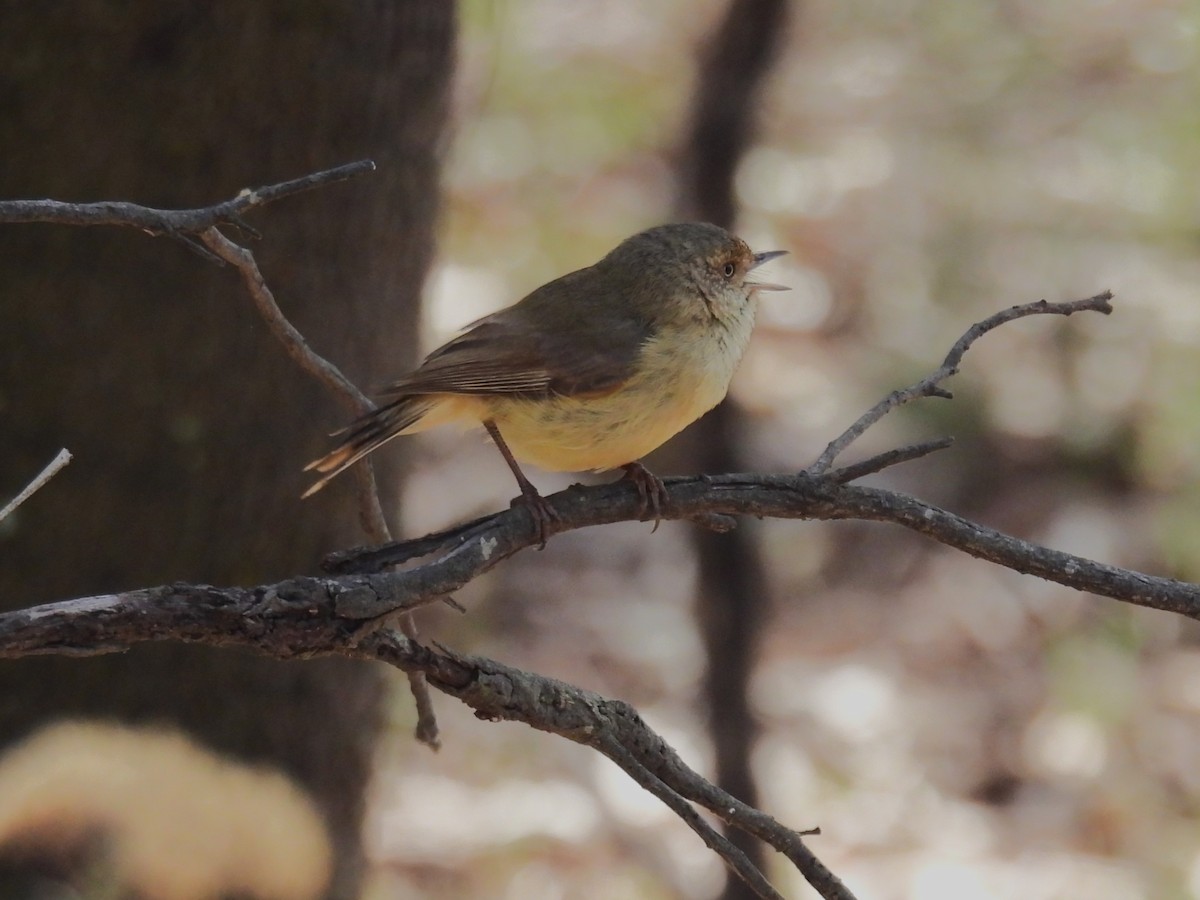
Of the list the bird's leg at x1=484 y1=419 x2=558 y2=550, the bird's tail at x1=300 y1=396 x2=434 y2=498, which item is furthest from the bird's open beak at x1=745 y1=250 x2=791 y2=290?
the bird's tail at x1=300 y1=396 x2=434 y2=498

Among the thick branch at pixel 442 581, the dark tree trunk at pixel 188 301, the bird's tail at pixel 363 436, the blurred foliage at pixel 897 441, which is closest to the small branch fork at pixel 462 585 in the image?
the thick branch at pixel 442 581

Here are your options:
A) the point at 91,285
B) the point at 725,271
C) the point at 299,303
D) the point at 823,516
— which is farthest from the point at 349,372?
the point at 823,516

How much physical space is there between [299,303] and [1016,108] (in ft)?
25.1

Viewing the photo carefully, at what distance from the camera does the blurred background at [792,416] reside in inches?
153

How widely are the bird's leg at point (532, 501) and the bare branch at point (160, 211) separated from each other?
79 centimetres

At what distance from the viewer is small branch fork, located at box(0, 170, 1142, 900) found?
6.25 feet

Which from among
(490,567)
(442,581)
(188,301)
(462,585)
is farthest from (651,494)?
(188,301)

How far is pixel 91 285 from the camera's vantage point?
3744 mm

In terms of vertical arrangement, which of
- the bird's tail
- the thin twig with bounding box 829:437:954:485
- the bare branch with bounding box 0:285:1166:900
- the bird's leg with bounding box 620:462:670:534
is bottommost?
the bare branch with bounding box 0:285:1166:900

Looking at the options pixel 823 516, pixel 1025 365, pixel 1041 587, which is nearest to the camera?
pixel 823 516

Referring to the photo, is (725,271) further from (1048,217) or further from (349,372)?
(1048,217)

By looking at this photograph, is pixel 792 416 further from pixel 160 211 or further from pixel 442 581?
pixel 160 211

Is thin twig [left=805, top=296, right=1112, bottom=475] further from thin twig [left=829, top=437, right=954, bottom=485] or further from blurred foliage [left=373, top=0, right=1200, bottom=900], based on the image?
blurred foliage [left=373, top=0, right=1200, bottom=900]

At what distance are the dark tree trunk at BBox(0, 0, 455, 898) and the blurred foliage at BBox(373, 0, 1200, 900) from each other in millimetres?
634
